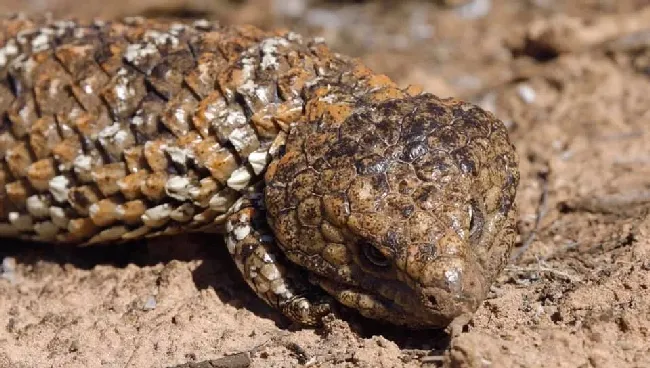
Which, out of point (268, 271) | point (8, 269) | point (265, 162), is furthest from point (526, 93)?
point (8, 269)

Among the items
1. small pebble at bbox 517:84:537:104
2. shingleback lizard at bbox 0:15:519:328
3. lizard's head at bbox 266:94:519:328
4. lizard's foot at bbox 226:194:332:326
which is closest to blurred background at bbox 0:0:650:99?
small pebble at bbox 517:84:537:104

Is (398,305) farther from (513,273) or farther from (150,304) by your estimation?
(150,304)

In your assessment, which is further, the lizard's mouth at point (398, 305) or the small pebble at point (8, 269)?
the small pebble at point (8, 269)

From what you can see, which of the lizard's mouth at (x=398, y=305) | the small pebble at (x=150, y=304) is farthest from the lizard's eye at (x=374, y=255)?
the small pebble at (x=150, y=304)

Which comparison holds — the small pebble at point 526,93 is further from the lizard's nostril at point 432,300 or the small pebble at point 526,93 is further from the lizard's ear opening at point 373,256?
the lizard's nostril at point 432,300

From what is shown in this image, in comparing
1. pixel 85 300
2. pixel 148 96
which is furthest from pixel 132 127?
pixel 85 300

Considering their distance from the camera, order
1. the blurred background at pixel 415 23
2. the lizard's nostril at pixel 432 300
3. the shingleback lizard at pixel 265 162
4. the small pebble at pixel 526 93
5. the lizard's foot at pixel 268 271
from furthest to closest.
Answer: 1. the blurred background at pixel 415 23
2. the small pebble at pixel 526 93
3. the lizard's foot at pixel 268 271
4. the shingleback lizard at pixel 265 162
5. the lizard's nostril at pixel 432 300

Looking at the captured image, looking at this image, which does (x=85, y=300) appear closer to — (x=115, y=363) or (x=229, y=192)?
(x=115, y=363)

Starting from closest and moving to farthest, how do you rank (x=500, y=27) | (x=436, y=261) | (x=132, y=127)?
(x=436, y=261), (x=132, y=127), (x=500, y=27)

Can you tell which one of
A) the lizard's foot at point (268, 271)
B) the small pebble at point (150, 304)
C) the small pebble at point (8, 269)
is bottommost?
the small pebble at point (8, 269)
